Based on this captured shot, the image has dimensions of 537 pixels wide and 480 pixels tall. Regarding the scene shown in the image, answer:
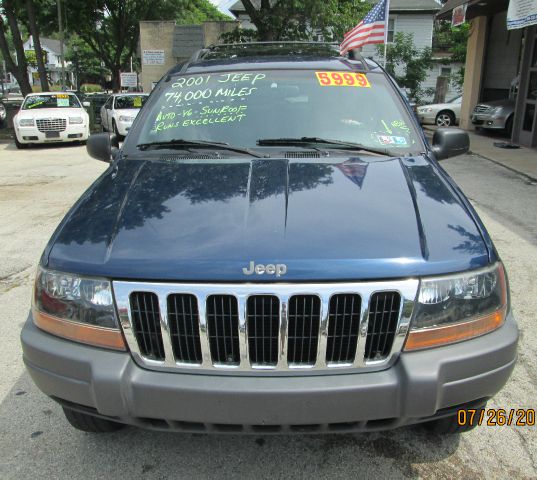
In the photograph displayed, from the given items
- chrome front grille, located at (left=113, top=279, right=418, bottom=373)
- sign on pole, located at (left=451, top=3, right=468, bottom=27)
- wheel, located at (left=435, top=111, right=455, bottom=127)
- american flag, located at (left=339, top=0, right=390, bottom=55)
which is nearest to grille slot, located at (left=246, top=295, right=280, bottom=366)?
chrome front grille, located at (left=113, top=279, right=418, bottom=373)

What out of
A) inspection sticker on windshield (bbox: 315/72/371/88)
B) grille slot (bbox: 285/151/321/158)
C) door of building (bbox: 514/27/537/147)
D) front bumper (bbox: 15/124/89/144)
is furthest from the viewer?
front bumper (bbox: 15/124/89/144)

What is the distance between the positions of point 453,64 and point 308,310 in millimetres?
31500

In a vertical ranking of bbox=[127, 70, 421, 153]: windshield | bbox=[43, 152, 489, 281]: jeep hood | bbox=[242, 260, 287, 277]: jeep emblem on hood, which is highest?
bbox=[127, 70, 421, 153]: windshield

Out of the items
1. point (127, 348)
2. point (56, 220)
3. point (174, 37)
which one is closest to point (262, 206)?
point (127, 348)

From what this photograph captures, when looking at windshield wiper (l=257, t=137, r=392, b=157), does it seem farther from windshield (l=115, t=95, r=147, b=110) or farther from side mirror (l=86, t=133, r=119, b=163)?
windshield (l=115, t=95, r=147, b=110)

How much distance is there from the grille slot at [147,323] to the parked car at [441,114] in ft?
59.4

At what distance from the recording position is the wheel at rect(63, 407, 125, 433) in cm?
235

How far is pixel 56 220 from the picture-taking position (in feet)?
21.6

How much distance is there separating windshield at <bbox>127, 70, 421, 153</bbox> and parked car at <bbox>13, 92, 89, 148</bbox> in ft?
38.1

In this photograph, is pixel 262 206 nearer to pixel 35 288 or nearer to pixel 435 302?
pixel 435 302

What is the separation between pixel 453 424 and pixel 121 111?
49.8 ft

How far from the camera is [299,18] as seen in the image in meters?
17.6

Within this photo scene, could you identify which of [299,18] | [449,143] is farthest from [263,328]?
[299,18]

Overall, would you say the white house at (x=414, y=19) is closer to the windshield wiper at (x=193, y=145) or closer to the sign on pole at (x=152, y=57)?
the sign on pole at (x=152, y=57)
